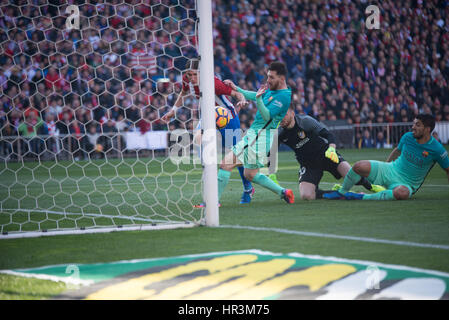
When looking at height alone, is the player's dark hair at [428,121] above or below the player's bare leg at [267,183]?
above

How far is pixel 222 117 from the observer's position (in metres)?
8.07

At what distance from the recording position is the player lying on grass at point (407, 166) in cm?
736

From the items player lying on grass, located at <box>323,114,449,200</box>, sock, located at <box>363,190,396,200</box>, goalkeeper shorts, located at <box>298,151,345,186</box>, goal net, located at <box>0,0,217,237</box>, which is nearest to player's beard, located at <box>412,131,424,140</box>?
player lying on grass, located at <box>323,114,449,200</box>

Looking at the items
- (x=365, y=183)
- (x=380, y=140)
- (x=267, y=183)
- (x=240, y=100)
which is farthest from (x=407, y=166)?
(x=380, y=140)

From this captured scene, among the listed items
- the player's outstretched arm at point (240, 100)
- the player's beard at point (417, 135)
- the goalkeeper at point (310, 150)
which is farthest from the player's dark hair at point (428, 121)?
the player's outstretched arm at point (240, 100)

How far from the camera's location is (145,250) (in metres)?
4.61

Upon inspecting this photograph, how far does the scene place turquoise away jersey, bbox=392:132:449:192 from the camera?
735 cm

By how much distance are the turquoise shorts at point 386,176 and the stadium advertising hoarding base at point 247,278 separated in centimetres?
379

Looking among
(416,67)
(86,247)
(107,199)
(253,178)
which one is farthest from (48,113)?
(416,67)

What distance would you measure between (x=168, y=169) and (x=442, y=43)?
15984 mm

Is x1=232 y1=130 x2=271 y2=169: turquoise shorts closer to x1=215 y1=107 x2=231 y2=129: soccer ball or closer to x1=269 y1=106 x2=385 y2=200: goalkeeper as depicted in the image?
x1=215 y1=107 x2=231 y2=129: soccer ball

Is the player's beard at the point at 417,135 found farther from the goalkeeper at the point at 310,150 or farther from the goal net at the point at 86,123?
the goal net at the point at 86,123

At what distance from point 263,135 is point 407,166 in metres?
1.71

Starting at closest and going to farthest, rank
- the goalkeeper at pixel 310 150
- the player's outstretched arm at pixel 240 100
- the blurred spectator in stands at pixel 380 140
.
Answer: the player's outstretched arm at pixel 240 100 < the goalkeeper at pixel 310 150 < the blurred spectator in stands at pixel 380 140
